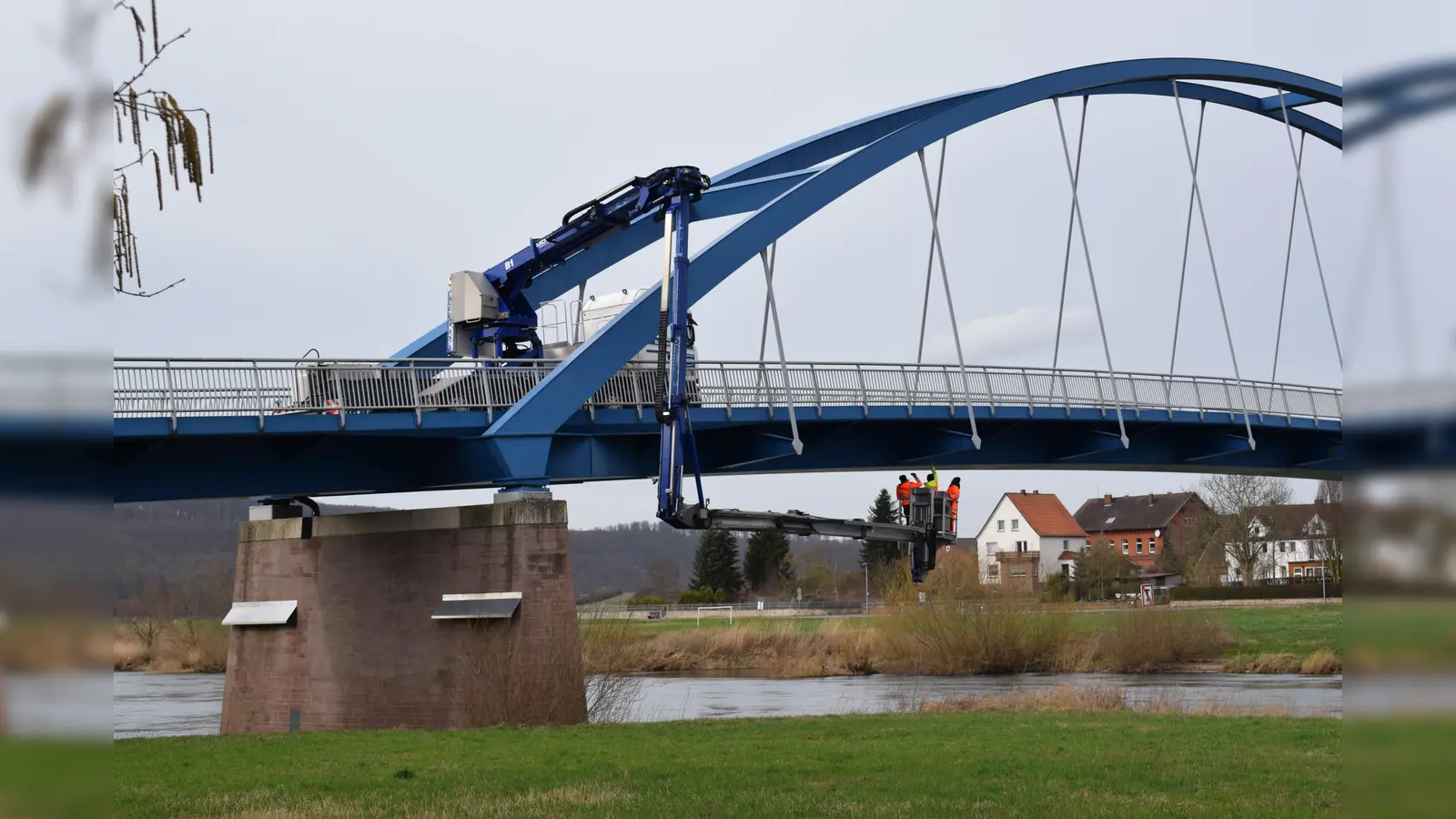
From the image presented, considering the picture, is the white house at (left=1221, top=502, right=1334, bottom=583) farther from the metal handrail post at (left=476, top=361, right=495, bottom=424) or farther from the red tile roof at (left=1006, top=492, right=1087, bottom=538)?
the metal handrail post at (left=476, top=361, right=495, bottom=424)

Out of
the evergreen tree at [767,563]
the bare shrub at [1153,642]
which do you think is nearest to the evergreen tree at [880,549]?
the evergreen tree at [767,563]

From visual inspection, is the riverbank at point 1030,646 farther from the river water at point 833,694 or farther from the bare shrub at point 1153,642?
the river water at point 833,694

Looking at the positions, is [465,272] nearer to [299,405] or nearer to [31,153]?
[299,405]

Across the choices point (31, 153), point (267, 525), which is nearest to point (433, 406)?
point (267, 525)

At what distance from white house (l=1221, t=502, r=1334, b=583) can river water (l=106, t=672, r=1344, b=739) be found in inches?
1414

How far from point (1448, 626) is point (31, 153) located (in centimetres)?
217

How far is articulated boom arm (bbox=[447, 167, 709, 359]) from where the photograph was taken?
110 feet

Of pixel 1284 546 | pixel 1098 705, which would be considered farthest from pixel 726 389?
pixel 1284 546

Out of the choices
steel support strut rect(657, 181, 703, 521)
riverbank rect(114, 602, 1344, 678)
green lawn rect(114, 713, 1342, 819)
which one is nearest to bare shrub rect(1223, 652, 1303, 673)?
riverbank rect(114, 602, 1344, 678)

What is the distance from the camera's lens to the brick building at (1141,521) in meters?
113

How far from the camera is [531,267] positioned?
1421 inches

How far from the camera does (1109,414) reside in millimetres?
39438

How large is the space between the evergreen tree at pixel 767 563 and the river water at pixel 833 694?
5804cm

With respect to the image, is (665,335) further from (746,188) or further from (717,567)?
(717,567)
